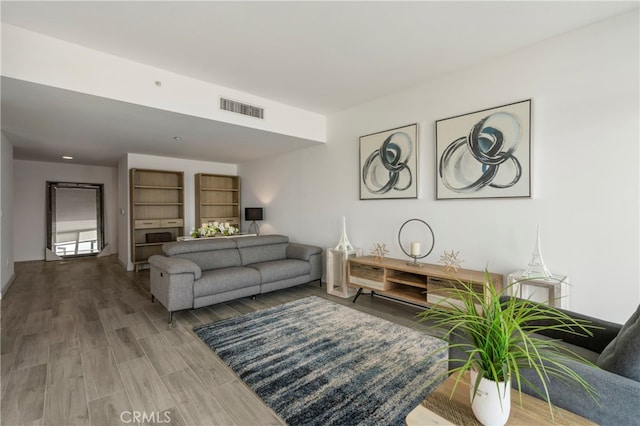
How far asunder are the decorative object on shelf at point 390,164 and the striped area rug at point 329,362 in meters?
1.62

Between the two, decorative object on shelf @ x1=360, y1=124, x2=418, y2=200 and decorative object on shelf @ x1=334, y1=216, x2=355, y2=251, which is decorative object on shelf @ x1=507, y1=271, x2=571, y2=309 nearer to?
decorative object on shelf @ x1=360, y1=124, x2=418, y2=200

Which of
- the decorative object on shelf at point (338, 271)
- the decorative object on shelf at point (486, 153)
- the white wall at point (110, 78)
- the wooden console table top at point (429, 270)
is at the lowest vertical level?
the decorative object on shelf at point (338, 271)

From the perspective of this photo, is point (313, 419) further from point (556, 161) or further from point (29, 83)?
point (29, 83)

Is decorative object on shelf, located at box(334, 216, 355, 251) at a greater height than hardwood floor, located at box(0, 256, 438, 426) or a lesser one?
greater

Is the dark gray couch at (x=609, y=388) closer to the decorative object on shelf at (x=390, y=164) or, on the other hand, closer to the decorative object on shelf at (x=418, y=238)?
the decorative object on shelf at (x=418, y=238)

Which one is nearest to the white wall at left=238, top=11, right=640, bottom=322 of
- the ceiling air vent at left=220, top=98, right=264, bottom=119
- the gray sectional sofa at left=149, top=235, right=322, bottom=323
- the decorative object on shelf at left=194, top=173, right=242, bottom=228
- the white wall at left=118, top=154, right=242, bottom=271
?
the gray sectional sofa at left=149, top=235, right=322, bottom=323

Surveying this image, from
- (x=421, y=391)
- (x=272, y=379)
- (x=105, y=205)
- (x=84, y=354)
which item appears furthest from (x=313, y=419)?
(x=105, y=205)

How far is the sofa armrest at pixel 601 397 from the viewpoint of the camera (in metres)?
1.01

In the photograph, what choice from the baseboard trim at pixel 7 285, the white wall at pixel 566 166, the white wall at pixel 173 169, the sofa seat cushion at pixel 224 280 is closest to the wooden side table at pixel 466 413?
the white wall at pixel 566 166

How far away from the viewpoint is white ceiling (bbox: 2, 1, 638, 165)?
7.03 ft

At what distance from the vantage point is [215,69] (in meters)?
3.06

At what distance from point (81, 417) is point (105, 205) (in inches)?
293

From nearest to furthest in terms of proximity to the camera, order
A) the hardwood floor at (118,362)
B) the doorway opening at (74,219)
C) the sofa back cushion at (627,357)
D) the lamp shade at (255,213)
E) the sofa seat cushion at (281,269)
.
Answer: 1. the sofa back cushion at (627,357)
2. the hardwood floor at (118,362)
3. the sofa seat cushion at (281,269)
4. the lamp shade at (255,213)
5. the doorway opening at (74,219)

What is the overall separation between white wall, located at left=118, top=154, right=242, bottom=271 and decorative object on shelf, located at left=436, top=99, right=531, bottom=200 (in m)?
5.38
